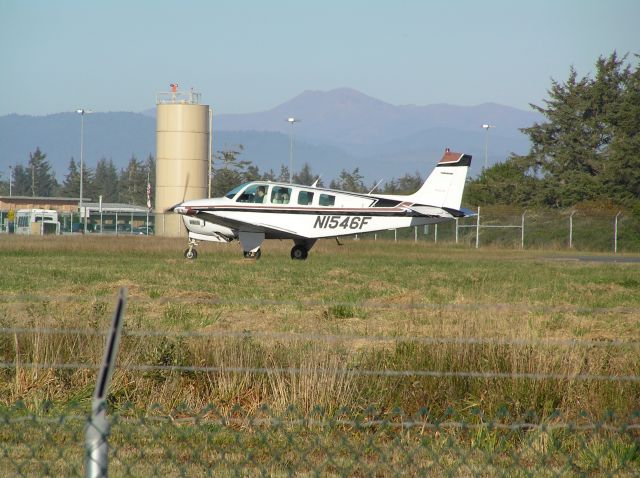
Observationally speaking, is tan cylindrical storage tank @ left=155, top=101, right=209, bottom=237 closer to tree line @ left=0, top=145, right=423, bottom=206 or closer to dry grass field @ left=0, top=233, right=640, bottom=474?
tree line @ left=0, top=145, right=423, bottom=206

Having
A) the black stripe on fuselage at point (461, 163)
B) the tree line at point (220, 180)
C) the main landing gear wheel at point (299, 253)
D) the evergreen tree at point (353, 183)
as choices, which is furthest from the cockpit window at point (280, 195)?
the evergreen tree at point (353, 183)

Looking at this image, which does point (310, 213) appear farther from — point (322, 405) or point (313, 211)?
point (322, 405)

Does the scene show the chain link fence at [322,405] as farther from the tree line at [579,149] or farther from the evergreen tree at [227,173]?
the evergreen tree at [227,173]

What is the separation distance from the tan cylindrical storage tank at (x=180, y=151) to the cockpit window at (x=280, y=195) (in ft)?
117

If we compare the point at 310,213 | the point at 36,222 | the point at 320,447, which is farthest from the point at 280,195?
the point at 36,222

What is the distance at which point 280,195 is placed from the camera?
1300 inches

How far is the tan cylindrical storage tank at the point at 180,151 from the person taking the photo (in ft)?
224

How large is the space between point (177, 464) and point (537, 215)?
49.9m

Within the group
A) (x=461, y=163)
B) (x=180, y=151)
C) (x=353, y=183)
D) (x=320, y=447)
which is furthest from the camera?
(x=353, y=183)

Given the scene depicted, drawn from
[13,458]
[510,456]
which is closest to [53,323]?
[13,458]

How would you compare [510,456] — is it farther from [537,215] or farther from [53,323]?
[537,215]

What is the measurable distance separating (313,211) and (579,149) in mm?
41234

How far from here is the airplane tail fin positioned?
3294 centimetres

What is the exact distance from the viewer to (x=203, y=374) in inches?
365
